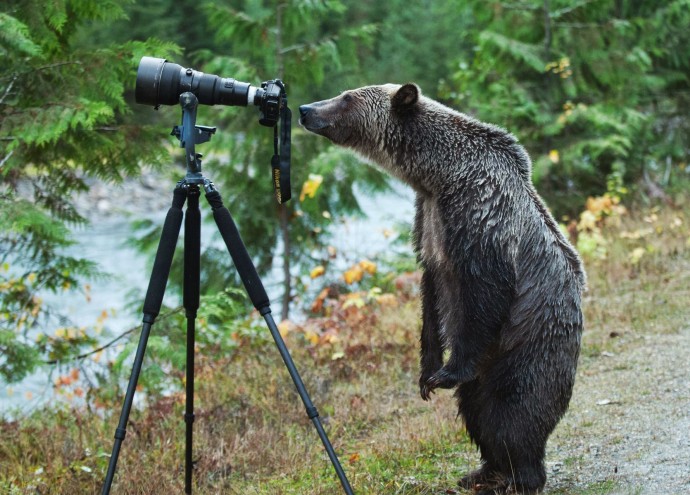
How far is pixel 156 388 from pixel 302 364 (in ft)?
3.87

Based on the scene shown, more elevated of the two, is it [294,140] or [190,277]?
[294,140]

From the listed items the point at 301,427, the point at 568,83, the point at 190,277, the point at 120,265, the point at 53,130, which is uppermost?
the point at 568,83

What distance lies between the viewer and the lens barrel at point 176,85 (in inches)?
142

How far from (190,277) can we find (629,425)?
2733 mm

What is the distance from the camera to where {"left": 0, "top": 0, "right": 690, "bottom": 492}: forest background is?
18.3 feet

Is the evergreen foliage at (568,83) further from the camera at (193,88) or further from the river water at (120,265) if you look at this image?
the camera at (193,88)

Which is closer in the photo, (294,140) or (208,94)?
(208,94)

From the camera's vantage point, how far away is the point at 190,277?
387cm

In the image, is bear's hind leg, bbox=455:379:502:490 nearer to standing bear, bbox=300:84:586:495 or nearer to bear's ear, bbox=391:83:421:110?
standing bear, bbox=300:84:586:495

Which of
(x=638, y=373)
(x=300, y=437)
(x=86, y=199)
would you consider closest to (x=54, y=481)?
(x=300, y=437)

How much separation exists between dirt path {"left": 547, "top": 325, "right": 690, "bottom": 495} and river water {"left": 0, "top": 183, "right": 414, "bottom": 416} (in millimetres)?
3777

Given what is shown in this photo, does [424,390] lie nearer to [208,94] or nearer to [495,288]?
[495,288]

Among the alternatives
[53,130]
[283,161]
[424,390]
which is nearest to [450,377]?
[424,390]

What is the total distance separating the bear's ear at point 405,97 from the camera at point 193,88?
727 mm
